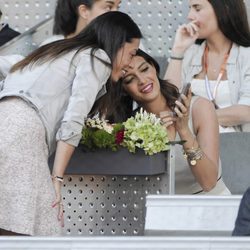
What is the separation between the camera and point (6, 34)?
23.4 ft

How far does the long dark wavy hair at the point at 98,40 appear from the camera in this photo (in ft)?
14.7

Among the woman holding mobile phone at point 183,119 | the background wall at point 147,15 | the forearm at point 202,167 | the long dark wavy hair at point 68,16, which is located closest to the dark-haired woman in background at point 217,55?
the long dark wavy hair at point 68,16

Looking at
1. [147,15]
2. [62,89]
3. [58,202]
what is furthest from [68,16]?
[58,202]

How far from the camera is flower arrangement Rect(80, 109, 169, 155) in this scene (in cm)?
482

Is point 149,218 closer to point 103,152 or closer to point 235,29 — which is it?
point 103,152

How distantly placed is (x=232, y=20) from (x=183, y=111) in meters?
1.80

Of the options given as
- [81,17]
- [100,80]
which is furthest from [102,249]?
[81,17]

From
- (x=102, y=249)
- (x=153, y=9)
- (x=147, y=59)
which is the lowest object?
(x=153, y=9)

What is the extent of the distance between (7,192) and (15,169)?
0.10m

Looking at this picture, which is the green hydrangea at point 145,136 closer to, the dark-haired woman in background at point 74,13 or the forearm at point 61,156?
the forearm at point 61,156

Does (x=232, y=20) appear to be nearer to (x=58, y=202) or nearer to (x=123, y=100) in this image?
(x=123, y=100)

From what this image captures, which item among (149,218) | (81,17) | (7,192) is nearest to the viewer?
(149,218)

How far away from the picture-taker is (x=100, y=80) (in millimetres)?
4418

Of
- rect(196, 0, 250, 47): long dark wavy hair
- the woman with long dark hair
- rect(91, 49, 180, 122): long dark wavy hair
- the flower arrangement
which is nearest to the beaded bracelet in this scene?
the flower arrangement
